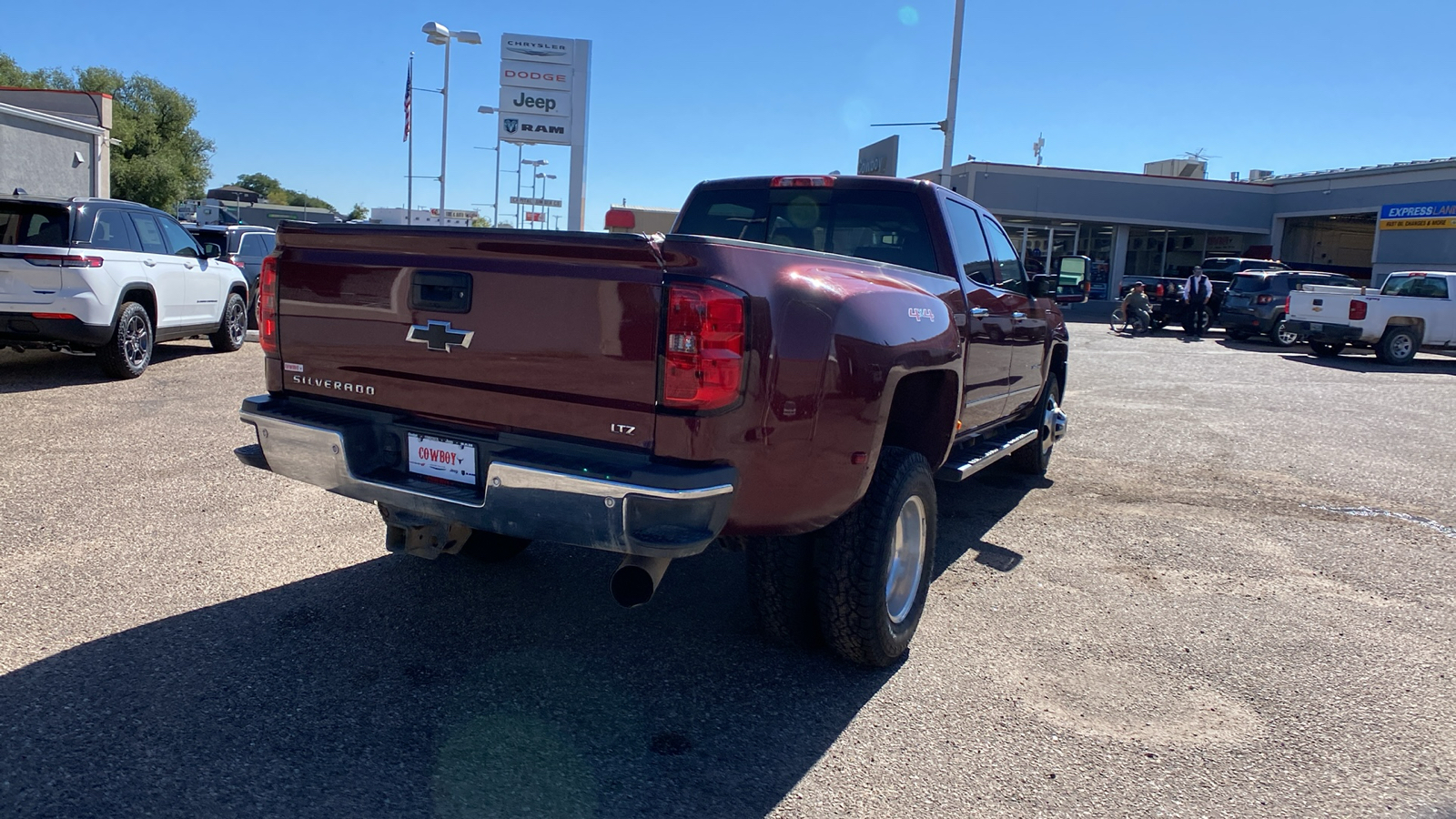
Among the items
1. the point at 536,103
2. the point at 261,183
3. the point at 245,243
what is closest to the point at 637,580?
the point at 245,243

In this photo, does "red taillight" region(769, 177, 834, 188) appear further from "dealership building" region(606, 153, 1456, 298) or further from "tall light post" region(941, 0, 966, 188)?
"dealership building" region(606, 153, 1456, 298)

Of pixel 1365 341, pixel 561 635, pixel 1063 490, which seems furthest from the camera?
pixel 1365 341

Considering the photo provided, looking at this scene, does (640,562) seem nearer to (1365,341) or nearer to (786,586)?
(786,586)

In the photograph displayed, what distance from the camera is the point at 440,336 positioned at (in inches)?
124

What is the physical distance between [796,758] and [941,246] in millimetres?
2596

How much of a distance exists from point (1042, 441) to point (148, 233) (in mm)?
8874

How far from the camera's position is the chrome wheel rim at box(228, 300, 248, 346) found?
39.0 ft

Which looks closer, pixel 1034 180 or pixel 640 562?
pixel 640 562

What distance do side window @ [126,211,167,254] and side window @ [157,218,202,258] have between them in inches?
4.8

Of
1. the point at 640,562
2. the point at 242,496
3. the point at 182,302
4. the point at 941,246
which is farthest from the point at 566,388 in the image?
the point at 182,302

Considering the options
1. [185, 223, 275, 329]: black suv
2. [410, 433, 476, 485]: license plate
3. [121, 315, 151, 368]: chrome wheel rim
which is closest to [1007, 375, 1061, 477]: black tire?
[410, 433, 476, 485]: license plate

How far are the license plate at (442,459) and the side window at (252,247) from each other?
13686 millimetres

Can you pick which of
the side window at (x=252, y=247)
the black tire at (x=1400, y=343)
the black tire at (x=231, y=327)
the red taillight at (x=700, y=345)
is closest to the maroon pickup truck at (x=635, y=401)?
the red taillight at (x=700, y=345)

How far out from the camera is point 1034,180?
1329 inches
